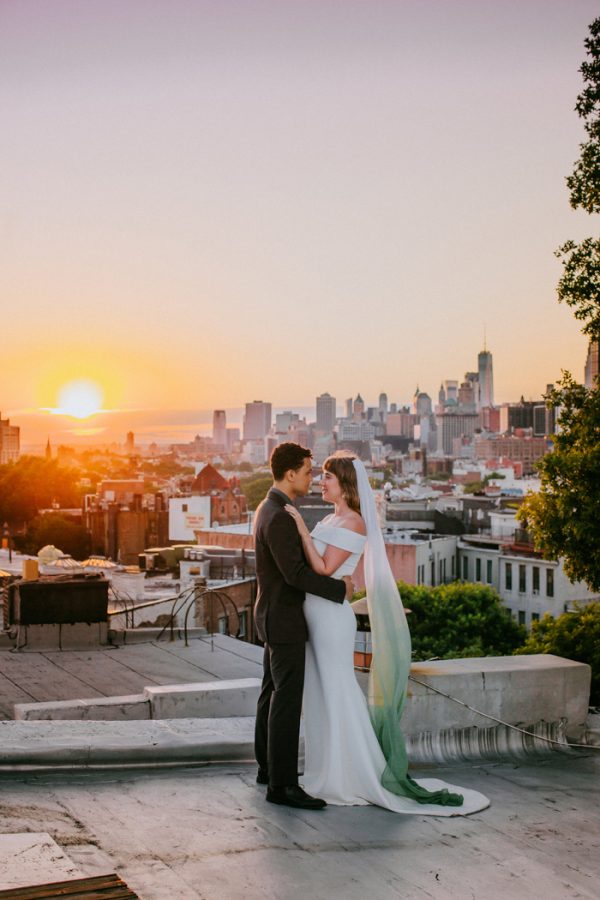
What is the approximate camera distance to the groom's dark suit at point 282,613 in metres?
4.70

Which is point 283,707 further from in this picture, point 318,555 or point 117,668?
point 117,668

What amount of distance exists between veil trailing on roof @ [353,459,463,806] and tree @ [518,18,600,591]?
226 inches

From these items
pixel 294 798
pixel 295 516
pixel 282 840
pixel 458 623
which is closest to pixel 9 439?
pixel 458 623

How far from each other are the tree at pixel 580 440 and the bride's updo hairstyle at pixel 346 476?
235 inches

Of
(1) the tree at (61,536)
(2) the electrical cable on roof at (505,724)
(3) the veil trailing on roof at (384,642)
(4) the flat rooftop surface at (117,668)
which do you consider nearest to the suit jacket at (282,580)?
(3) the veil trailing on roof at (384,642)

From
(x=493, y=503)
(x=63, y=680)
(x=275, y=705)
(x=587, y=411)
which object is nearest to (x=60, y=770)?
(x=275, y=705)

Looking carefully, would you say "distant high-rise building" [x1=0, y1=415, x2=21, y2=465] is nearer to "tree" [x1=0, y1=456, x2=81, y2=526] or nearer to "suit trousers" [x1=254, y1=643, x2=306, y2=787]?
"tree" [x1=0, y1=456, x2=81, y2=526]

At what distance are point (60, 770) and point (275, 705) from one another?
99 cm

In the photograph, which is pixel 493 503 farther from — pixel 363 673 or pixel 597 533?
pixel 363 673

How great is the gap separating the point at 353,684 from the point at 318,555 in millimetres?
644

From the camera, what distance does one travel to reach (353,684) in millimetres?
4898

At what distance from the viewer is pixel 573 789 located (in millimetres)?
5215

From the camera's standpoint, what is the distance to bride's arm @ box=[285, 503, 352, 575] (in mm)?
4758

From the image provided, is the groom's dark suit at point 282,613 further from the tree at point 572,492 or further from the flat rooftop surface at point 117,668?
the tree at point 572,492
